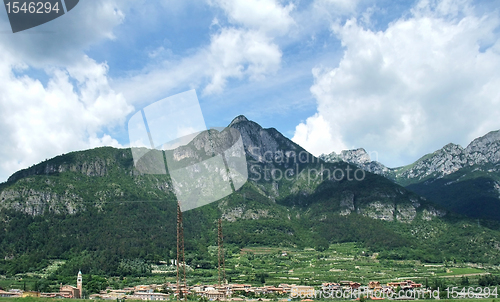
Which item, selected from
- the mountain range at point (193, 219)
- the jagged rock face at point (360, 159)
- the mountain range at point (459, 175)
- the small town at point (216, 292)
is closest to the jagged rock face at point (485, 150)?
the mountain range at point (459, 175)

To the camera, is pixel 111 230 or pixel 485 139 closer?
pixel 111 230

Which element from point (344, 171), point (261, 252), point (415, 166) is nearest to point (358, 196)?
point (344, 171)

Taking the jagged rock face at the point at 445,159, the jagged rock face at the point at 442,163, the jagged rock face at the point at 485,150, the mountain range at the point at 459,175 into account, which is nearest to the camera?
the mountain range at the point at 459,175

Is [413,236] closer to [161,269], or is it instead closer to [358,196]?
[358,196]

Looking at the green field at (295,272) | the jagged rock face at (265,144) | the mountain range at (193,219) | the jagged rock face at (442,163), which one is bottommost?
the green field at (295,272)

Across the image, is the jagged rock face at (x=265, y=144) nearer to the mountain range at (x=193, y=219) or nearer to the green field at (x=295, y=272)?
the mountain range at (x=193, y=219)

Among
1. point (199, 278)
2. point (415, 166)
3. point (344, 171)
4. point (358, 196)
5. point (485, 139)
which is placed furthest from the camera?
point (415, 166)
